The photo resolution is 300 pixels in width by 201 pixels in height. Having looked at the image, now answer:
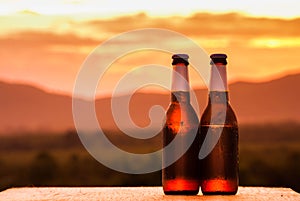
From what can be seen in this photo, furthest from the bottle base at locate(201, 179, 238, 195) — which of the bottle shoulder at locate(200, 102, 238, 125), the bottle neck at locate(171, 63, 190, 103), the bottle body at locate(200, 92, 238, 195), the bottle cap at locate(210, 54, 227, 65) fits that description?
the bottle cap at locate(210, 54, 227, 65)

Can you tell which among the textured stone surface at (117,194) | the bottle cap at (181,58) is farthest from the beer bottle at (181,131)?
the textured stone surface at (117,194)

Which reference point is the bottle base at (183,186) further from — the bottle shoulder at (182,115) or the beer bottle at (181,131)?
the bottle shoulder at (182,115)

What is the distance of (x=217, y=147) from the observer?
246 cm

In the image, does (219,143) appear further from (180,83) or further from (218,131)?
(180,83)

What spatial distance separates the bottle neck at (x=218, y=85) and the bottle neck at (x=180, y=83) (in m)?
0.10

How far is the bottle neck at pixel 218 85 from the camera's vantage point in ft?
8.04

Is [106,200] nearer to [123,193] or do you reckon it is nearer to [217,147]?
[123,193]

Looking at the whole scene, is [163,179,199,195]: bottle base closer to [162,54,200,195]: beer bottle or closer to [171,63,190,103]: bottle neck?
[162,54,200,195]: beer bottle

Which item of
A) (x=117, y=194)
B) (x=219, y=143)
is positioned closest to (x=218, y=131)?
(x=219, y=143)

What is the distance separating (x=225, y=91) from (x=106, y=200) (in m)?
0.65

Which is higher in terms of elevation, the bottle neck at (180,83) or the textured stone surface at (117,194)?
the bottle neck at (180,83)

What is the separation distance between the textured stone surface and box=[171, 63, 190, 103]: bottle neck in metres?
0.39

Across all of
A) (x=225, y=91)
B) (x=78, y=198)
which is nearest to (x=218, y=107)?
(x=225, y=91)

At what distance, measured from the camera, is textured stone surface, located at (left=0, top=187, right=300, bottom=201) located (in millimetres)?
2539
